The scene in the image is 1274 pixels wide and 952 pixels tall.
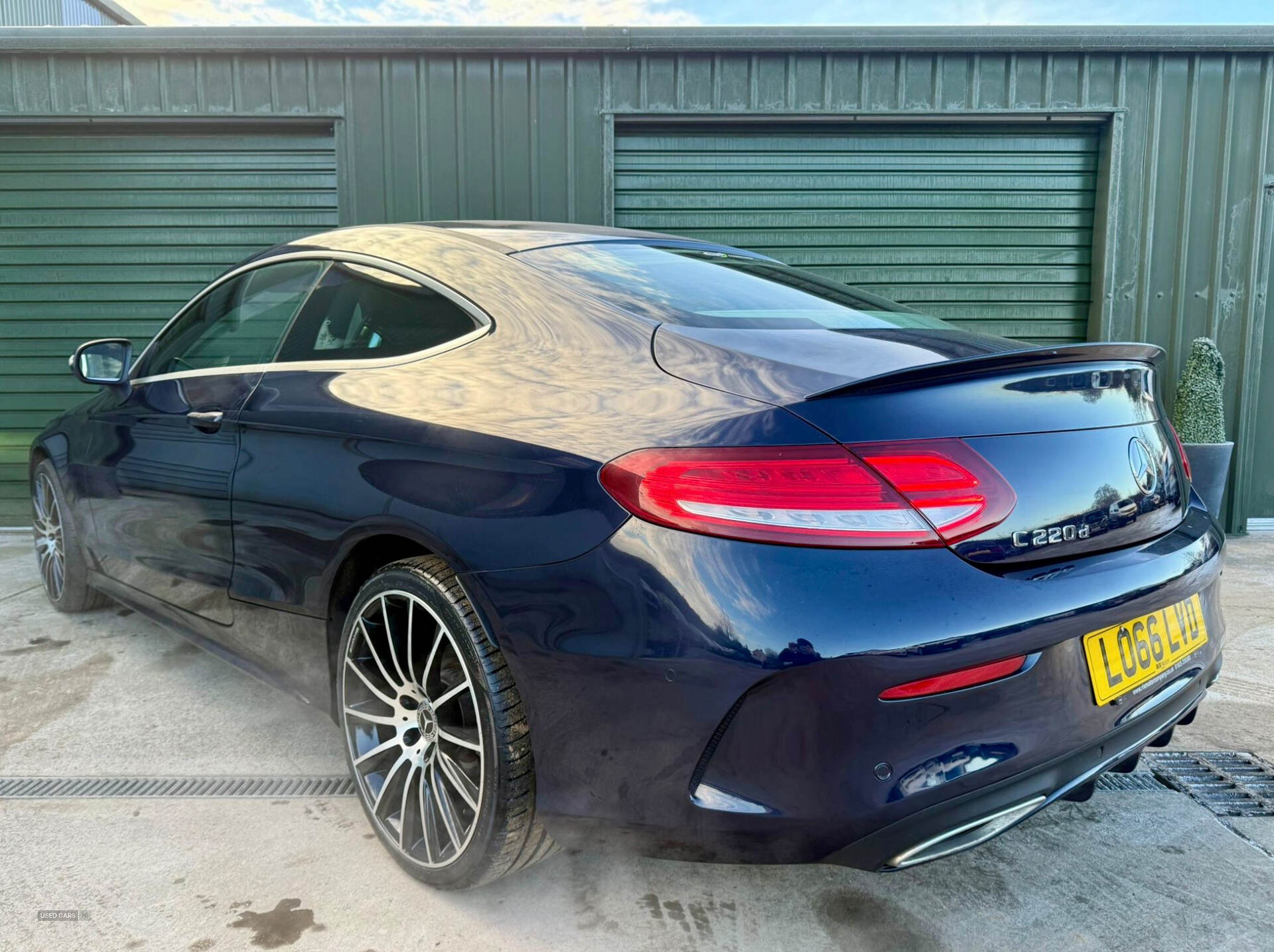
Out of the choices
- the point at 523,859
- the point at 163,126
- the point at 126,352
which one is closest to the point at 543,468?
the point at 523,859

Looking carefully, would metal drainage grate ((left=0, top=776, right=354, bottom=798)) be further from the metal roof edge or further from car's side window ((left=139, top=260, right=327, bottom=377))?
the metal roof edge

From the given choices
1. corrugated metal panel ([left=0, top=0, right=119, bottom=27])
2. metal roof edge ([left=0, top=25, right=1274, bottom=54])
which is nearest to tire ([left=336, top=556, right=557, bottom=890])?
metal roof edge ([left=0, top=25, right=1274, bottom=54])

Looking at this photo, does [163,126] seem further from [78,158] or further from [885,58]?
[885,58]

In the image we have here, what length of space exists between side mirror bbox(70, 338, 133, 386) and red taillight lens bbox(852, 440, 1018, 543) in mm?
2822

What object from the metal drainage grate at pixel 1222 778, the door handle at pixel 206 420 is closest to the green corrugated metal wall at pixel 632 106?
the door handle at pixel 206 420

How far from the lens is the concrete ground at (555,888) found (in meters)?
1.78

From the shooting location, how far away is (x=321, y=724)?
9.32 ft

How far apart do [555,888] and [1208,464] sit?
17.7ft

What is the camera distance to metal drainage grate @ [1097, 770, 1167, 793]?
2.42 metres

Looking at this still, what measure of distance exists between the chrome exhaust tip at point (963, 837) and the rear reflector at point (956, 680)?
0.24 meters

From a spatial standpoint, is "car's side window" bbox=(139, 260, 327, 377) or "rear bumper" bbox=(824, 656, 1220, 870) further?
"car's side window" bbox=(139, 260, 327, 377)

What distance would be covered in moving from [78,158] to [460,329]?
562 cm

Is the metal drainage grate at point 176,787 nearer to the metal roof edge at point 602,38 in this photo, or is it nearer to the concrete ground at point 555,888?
the concrete ground at point 555,888

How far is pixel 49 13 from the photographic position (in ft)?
53.7
